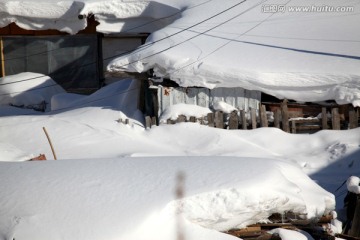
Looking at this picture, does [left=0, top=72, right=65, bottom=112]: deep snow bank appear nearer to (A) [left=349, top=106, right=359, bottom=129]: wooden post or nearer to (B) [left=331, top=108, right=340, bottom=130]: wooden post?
(B) [left=331, top=108, right=340, bottom=130]: wooden post

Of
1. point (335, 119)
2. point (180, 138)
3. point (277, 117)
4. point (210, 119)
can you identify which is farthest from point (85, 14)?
point (335, 119)

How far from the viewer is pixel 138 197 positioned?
6160 millimetres

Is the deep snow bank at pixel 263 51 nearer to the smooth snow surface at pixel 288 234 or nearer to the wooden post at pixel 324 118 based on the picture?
the wooden post at pixel 324 118

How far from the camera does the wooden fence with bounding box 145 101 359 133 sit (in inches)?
578

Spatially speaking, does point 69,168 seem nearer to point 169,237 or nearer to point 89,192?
point 89,192

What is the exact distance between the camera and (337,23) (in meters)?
18.1

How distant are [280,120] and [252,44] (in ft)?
9.25

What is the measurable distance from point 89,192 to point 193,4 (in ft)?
49.6

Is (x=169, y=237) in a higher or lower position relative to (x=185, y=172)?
lower

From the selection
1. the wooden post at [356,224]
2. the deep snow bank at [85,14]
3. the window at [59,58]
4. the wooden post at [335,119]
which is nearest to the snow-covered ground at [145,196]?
the wooden post at [356,224]

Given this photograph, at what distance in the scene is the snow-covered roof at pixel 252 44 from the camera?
15.2m

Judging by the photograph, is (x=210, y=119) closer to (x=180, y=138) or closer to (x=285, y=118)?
(x=180, y=138)

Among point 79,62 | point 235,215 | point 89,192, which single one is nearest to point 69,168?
point 89,192

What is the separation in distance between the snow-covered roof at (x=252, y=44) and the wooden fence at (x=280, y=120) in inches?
13.9
